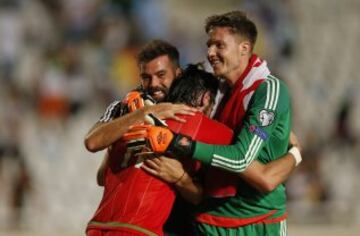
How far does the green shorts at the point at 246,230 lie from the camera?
5.46m

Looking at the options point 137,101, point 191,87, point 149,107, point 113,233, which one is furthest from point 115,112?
point 113,233

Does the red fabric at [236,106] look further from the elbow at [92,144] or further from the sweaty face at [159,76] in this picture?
the elbow at [92,144]

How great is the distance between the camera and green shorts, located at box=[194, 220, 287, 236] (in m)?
5.46

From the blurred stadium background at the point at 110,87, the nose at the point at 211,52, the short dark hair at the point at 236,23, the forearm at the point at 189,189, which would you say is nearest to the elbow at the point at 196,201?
the forearm at the point at 189,189

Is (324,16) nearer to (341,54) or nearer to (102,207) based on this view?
(341,54)

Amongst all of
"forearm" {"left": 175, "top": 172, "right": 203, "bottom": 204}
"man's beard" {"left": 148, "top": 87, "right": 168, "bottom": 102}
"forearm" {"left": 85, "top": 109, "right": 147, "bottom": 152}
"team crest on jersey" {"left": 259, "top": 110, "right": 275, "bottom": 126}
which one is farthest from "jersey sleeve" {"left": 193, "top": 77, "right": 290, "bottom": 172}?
"man's beard" {"left": 148, "top": 87, "right": 168, "bottom": 102}

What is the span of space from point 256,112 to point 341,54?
1005 cm

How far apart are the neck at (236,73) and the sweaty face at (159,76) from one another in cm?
29

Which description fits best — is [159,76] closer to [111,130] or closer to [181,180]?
[111,130]

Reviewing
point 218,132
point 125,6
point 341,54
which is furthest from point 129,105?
point 341,54

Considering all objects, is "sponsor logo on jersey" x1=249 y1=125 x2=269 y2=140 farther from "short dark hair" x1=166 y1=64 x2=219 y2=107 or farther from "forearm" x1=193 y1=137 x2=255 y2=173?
"short dark hair" x1=166 y1=64 x2=219 y2=107

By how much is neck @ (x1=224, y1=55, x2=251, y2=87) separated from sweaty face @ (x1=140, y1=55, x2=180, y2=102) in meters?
0.29

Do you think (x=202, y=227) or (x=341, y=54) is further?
(x=341, y=54)

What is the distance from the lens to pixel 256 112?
516 centimetres
